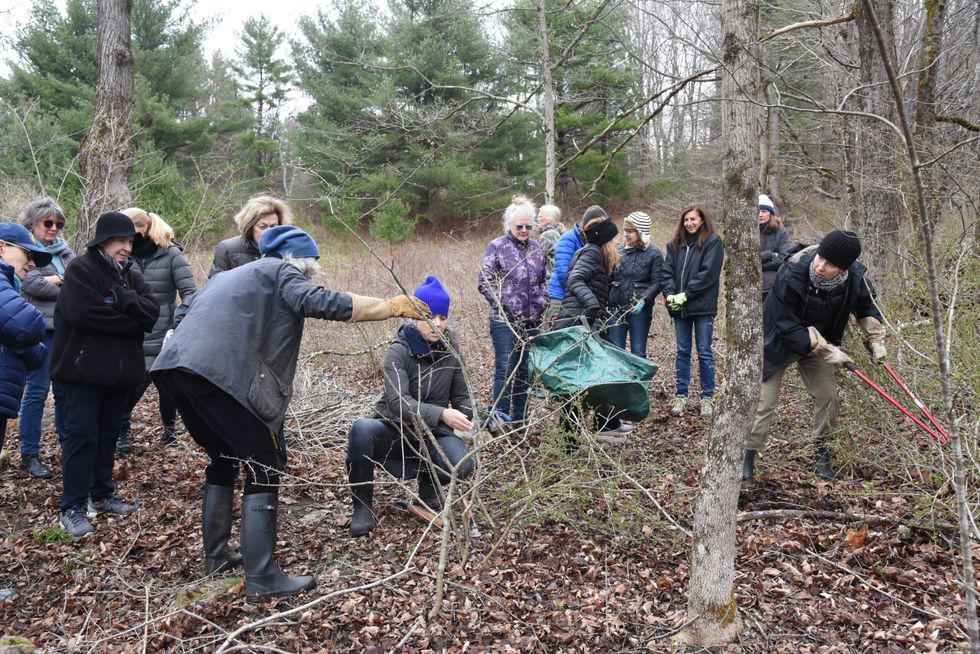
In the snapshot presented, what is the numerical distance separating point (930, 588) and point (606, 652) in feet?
5.24

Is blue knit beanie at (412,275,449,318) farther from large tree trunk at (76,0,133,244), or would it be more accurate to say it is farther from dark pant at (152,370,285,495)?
large tree trunk at (76,0,133,244)

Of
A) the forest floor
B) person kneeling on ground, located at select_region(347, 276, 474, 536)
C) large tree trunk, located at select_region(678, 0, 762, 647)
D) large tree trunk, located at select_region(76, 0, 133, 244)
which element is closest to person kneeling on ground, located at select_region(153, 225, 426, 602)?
the forest floor

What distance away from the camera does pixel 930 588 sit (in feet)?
10.4

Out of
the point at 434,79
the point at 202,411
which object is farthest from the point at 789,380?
the point at 434,79

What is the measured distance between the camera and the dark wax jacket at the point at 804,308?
4105 millimetres

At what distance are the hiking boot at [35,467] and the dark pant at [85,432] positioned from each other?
0.78 metres

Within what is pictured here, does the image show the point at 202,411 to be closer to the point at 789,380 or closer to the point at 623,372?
the point at 623,372

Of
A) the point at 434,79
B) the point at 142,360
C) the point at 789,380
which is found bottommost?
the point at 789,380

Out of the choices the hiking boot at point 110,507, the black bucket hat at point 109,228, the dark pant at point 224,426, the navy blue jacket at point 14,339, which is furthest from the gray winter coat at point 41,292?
the dark pant at point 224,426

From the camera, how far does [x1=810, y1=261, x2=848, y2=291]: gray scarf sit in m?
4.07

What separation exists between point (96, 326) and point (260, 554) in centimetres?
172

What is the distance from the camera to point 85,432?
392cm

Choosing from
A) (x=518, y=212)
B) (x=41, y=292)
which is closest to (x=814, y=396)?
(x=518, y=212)

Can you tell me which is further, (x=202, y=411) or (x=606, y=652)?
(x=202, y=411)
